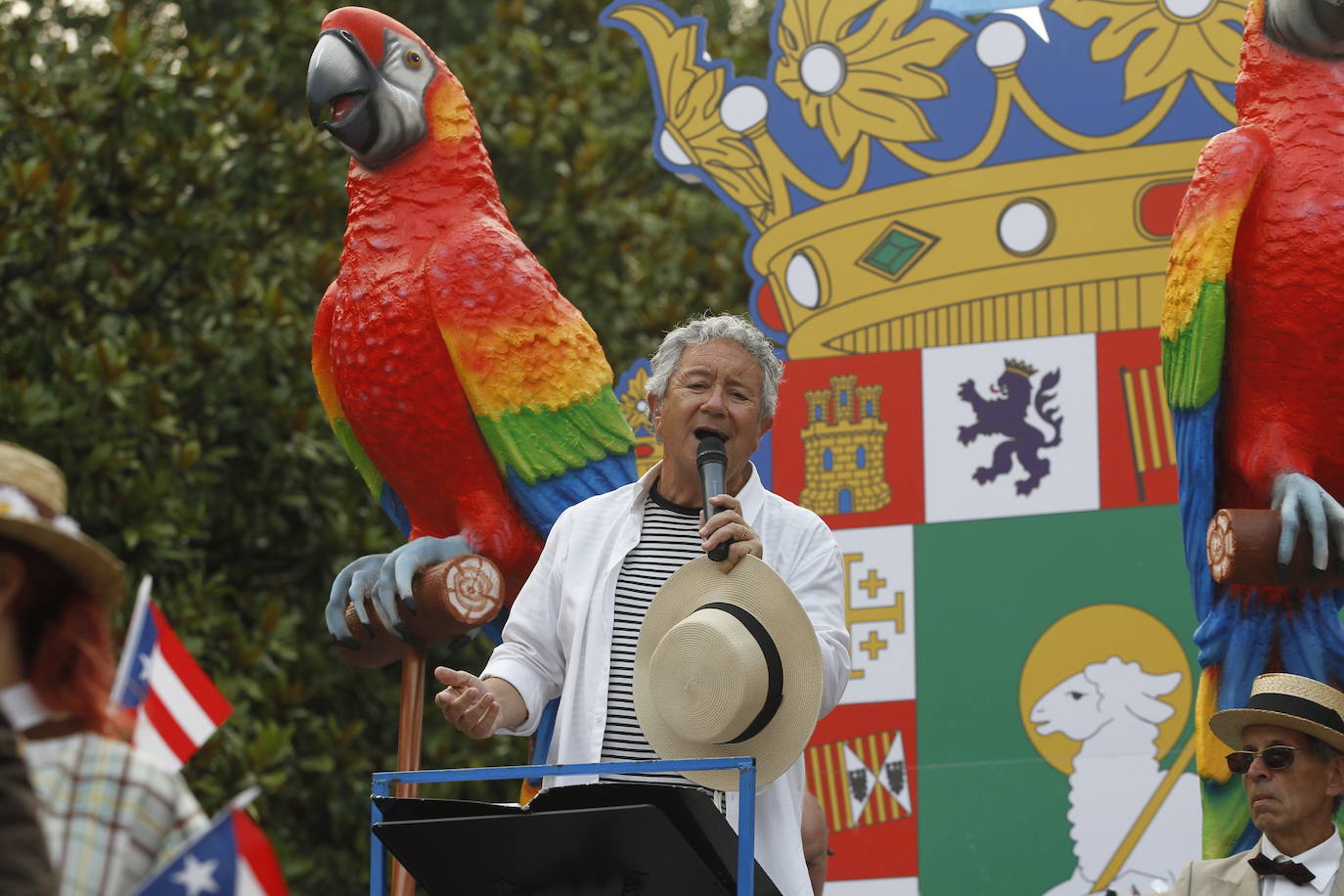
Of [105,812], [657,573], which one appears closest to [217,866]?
[105,812]

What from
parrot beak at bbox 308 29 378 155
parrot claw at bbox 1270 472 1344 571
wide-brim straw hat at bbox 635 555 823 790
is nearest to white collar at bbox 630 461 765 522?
wide-brim straw hat at bbox 635 555 823 790

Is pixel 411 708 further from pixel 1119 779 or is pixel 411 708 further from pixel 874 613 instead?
pixel 1119 779

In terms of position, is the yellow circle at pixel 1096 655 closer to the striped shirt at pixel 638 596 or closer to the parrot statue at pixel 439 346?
the parrot statue at pixel 439 346

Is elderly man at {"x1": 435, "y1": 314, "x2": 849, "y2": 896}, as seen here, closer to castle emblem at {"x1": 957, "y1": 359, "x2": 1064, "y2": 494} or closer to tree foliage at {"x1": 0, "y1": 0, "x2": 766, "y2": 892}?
castle emblem at {"x1": 957, "y1": 359, "x2": 1064, "y2": 494}

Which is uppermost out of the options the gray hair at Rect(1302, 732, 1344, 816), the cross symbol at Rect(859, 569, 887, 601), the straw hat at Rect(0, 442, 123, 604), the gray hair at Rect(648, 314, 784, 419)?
the cross symbol at Rect(859, 569, 887, 601)

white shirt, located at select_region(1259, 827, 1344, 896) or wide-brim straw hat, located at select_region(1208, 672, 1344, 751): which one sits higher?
wide-brim straw hat, located at select_region(1208, 672, 1344, 751)

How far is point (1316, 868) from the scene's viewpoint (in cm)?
402

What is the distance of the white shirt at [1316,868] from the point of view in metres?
3.99

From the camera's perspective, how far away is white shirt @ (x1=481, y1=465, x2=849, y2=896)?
363 cm

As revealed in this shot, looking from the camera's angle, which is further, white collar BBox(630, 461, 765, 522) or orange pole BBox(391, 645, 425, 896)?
orange pole BBox(391, 645, 425, 896)

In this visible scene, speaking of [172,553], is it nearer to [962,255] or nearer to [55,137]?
[55,137]

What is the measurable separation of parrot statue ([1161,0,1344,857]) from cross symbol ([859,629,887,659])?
59.1 inches

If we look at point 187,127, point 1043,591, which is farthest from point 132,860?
point 187,127

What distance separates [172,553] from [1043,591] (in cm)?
385
